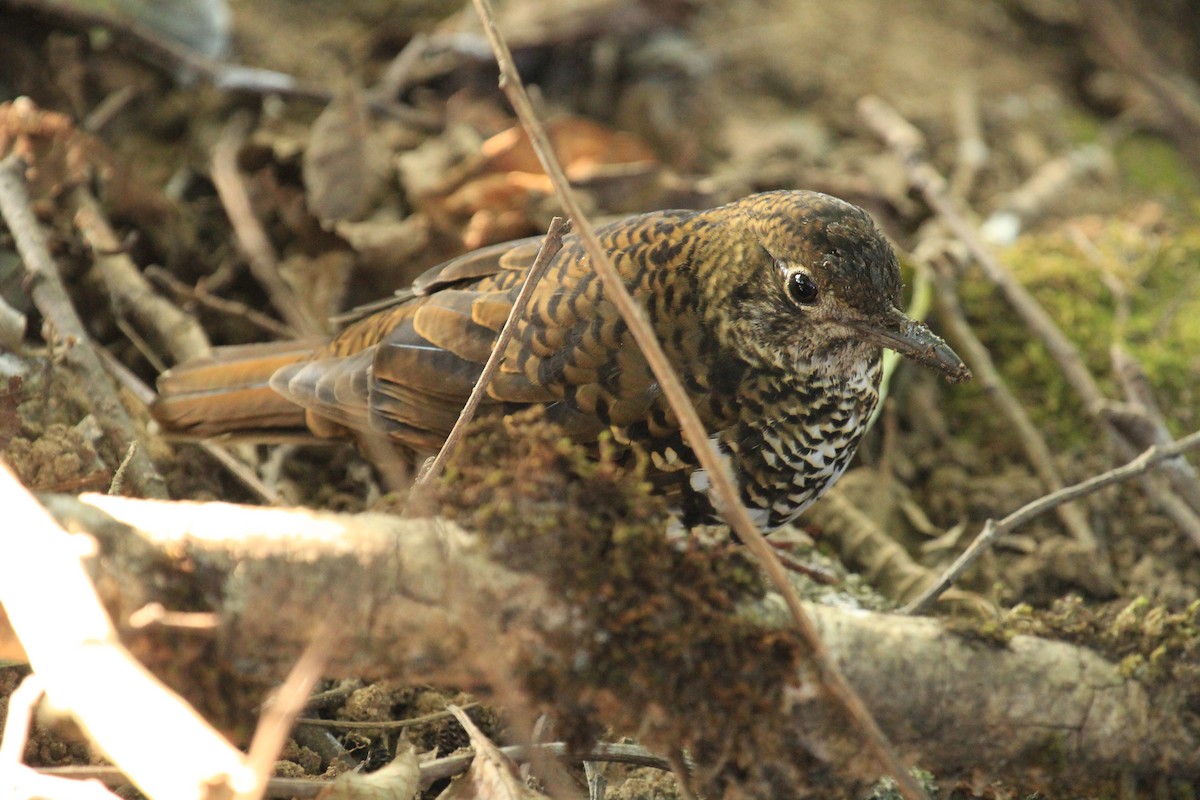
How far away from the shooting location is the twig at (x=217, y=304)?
11.6ft

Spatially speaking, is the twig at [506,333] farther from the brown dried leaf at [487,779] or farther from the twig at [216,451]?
the twig at [216,451]

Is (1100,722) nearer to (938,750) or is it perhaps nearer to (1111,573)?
(938,750)

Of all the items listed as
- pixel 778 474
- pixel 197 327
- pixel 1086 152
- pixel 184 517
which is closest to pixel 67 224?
pixel 197 327

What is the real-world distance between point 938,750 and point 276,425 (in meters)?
1.86

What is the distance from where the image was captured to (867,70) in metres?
5.72

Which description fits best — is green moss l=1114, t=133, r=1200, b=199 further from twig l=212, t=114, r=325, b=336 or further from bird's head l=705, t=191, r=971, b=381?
twig l=212, t=114, r=325, b=336

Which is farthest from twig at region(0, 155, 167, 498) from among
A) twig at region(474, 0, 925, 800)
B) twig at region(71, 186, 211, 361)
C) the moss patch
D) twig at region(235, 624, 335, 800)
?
twig at region(474, 0, 925, 800)

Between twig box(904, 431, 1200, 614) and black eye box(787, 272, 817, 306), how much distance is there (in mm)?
628

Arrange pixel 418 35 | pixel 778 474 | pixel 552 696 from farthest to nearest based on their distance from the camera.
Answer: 1. pixel 418 35
2. pixel 778 474
3. pixel 552 696

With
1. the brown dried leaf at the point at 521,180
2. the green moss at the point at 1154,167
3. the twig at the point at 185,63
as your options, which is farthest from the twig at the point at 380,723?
the green moss at the point at 1154,167

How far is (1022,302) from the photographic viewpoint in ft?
13.0

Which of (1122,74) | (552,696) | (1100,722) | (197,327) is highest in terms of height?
(1122,74)

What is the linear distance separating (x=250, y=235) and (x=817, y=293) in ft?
6.34

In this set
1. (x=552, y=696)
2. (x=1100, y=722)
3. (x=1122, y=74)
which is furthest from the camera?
(x=1122, y=74)
